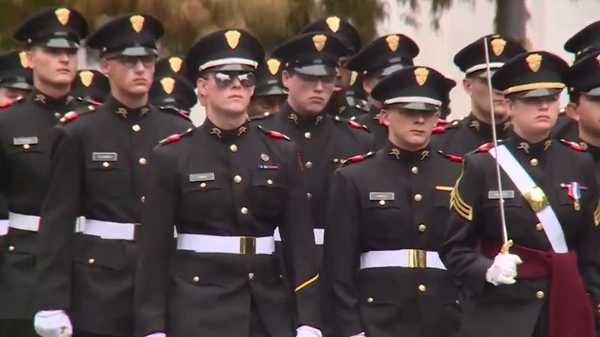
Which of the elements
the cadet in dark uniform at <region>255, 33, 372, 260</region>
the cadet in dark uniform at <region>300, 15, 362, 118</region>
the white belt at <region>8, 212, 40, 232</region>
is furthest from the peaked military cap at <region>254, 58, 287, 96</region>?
the white belt at <region>8, 212, 40, 232</region>

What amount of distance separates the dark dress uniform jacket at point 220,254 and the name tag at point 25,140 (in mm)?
2140

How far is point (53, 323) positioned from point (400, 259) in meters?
1.84

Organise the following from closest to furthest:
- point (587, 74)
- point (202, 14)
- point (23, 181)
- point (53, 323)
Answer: point (53, 323) < point (587, 74) < point (23, 181) < point (202, 14)

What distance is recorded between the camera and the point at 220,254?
→ 9820mm

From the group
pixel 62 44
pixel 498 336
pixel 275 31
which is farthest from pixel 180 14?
pixel 498 336

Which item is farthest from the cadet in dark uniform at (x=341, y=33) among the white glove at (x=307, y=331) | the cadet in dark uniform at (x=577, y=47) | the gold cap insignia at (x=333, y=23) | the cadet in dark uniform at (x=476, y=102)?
the white glove at (x=307, y=331)

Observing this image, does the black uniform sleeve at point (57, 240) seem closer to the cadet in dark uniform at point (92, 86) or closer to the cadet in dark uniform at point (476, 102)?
the cadet in dark uniform at point (476, 102)

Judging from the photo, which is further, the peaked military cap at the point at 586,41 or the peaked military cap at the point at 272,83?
the peaked military cap at the point at 272,83

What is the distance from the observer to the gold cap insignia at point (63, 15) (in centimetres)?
1205

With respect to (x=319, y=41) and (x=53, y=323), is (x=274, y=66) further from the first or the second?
(x=53, y=323)

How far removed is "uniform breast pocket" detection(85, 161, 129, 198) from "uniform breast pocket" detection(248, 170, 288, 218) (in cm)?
110

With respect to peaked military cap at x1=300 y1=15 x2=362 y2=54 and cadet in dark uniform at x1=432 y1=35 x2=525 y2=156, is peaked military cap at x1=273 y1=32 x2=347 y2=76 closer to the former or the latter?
cadet in dark uniform at x1=432 y1=35 x2=525 y2=156

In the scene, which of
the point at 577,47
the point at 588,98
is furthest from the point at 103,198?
the point at 577,47

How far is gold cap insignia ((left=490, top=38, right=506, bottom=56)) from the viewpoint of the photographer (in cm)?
1235
